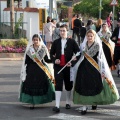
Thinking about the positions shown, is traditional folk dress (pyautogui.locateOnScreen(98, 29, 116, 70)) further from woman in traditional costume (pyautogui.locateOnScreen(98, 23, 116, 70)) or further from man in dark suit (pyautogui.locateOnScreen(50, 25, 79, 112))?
man in dark suit (pyautogui.locateOnScreen(50, 25, 79, 112))

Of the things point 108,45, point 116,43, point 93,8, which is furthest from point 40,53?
point 93,8

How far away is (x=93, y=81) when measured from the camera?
9.40 metres

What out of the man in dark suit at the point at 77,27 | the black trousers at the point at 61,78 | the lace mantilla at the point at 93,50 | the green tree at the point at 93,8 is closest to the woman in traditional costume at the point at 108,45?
the black trousers at the point at 61,78

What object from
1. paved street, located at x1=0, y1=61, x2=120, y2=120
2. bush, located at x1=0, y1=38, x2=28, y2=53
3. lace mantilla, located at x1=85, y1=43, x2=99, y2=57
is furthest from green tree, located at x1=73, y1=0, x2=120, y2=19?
lace mantilla, located at x1=85, y1=43, x2=99, y2=57

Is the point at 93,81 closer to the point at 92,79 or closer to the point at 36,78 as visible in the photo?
the point at 92,79

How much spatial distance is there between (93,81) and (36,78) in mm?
1240

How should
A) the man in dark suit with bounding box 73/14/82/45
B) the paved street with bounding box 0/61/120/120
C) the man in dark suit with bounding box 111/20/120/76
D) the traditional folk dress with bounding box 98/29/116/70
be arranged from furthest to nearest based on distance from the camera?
the man in dark suit with bounding box 73/14/82/45
the man in dark suit with bounding box 111/20/120/76
the traditional folk dress with bounding box 98/29/116/70
the paved street with bounding box 0/61/120/120

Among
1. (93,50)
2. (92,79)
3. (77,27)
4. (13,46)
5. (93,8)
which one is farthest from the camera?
(93,8)

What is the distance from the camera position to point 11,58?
1939 centimetres

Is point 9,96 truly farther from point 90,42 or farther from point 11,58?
point 11,58

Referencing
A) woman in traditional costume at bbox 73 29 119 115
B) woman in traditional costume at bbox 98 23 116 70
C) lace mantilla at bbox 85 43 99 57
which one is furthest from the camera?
woman in traditional costume at bbox 98 23 116 70

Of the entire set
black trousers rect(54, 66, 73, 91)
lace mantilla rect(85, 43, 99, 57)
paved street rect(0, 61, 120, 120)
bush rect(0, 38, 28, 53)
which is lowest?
paved street rect(0, 61, 120, 120)

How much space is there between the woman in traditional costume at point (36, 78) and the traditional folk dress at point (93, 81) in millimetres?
718

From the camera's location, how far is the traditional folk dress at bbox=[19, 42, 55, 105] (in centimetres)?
995
